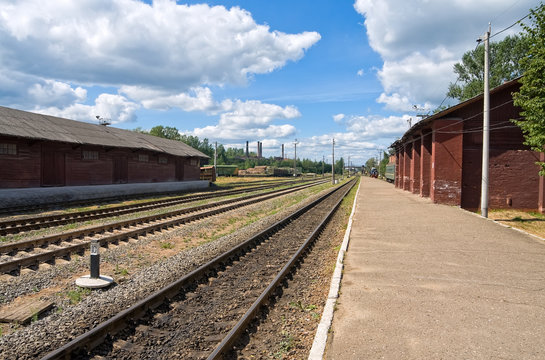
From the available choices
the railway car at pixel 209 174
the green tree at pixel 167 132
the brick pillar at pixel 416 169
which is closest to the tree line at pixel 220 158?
the green tree at pixel 167 132

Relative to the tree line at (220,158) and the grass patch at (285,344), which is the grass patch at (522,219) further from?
the tree line at (220,158)

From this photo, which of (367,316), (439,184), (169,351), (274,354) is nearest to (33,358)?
(169,351)

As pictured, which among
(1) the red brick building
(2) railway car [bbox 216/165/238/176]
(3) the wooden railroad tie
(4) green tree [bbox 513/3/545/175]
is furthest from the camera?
(2) railway car [bbox 216/165/238/176]

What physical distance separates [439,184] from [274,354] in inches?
785

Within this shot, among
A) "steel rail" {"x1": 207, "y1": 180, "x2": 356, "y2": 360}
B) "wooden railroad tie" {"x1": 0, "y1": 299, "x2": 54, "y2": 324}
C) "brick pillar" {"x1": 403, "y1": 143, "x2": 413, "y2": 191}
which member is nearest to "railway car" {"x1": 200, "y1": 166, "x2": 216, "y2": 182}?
"brick pillar" {"x1": 403, "y1": 143, "x2": 413, "y2": 191}

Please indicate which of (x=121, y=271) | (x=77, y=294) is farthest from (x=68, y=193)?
(x=77, y=294)

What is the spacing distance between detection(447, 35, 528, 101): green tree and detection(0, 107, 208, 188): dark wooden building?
41.4m

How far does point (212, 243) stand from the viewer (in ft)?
35.2

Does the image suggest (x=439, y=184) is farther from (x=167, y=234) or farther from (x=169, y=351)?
(x=169, y=351)

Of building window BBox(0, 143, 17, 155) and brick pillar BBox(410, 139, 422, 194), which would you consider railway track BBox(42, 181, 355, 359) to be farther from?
brick pillar BBox(410, 139, 422, 194)

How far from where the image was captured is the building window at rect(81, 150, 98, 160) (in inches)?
936

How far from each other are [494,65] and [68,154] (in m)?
52.8

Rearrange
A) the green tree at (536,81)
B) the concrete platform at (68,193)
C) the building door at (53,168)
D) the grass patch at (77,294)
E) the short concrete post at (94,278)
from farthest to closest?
the building door at (53,168) < the concrete platform at (68,193) < the green tree at (536,81) < the short concrete post at (94,278) < the grass patch at (77,294)

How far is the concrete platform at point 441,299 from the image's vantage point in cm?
434
